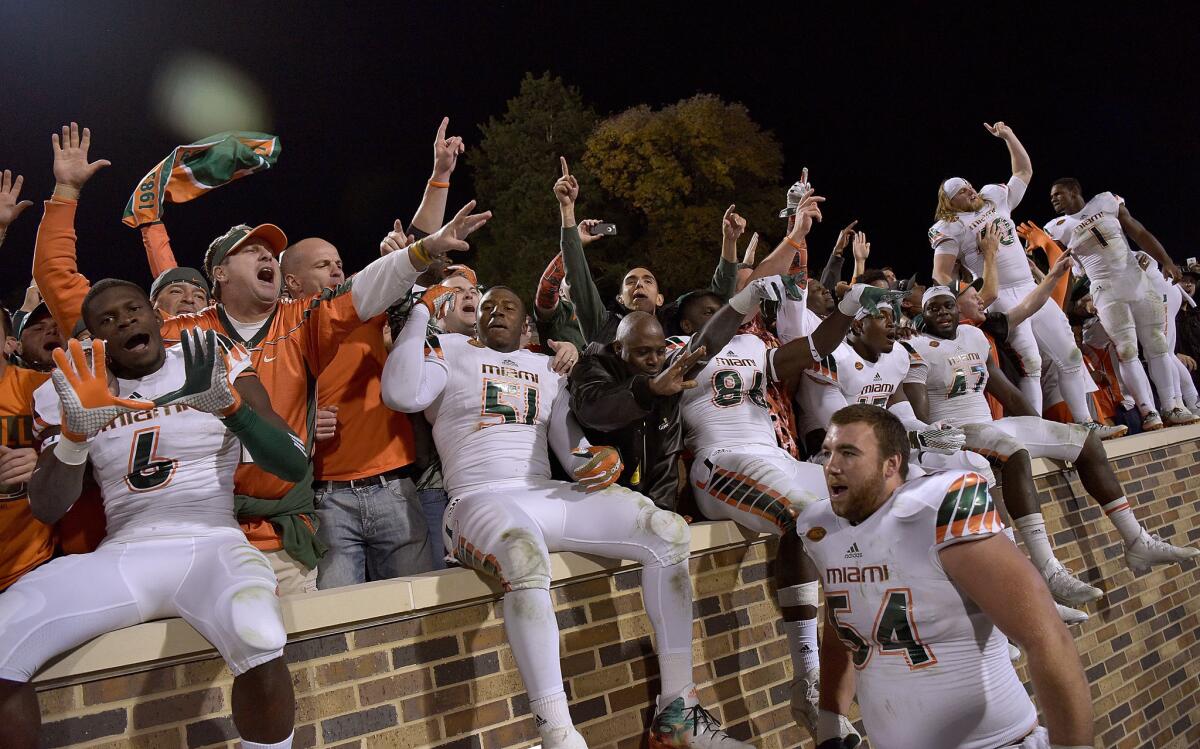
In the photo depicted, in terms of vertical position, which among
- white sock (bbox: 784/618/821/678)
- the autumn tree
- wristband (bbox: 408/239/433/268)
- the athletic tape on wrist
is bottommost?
white sock (bbox: 784/618/821/678)

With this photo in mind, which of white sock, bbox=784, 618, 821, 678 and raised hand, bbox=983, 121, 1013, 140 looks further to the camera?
raised hand, bbox=983, 121, 1013, 140

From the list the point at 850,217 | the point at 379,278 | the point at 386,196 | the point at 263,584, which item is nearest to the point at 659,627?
the point at 263,584

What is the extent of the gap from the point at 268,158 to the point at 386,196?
2202 centimetres

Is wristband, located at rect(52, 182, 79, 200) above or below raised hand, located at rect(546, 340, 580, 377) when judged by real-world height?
above

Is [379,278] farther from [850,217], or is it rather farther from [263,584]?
[850,217]

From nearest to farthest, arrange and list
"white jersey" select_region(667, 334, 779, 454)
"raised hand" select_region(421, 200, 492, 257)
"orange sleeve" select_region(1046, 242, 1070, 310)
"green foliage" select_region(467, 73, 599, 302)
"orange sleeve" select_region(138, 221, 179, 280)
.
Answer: "raised hand" select_region(421, 200, 492, 257) < "white jersey" select_region(667, 334, 779, 454) < "orange sleeve" select_region(138, 221, 179, 280) < "orange sleeve" select_region(1046, 242, 1070, 310) < "green foliage" select_region(467, 73, 599, 302)

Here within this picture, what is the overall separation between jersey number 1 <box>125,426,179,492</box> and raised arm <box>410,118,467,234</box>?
69.5 inches

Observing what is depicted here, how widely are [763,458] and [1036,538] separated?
2450mm

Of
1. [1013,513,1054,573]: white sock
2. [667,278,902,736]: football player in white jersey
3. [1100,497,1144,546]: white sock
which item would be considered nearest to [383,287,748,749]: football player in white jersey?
[667,278,902,736]: football player in white jersey

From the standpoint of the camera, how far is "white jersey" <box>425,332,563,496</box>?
390 centimetres

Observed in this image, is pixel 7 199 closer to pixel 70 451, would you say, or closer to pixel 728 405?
pixel 70 451

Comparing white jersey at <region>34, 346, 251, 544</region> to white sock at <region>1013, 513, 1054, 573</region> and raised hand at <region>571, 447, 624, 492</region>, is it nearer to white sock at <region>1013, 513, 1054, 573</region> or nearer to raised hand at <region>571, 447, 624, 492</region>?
raised hand at <region>571, 447, 624, 492</region>

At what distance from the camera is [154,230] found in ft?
15.7

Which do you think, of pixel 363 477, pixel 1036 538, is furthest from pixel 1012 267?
pixel 363 477
